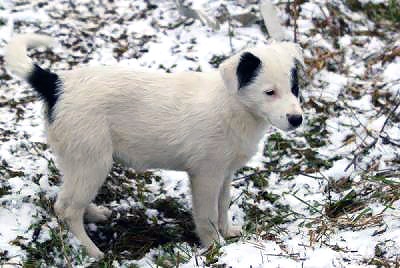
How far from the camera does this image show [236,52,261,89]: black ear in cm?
354

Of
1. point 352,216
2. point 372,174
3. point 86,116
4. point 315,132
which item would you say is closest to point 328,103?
point 315,132

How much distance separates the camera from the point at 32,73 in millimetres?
3639

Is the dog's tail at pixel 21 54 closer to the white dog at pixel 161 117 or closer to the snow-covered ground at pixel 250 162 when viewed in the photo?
the white dog at pixel 161 117

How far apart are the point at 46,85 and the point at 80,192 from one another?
0.67m

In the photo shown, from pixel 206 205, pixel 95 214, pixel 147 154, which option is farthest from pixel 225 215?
pixel 95 214

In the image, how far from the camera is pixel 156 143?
3.84m

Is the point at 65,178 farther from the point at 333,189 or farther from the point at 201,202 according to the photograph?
the point at 333,189

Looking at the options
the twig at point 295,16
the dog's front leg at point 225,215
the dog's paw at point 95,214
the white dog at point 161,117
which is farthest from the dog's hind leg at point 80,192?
the twig at point 295,16

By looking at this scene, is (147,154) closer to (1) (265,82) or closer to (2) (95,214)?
(2) (95,214)

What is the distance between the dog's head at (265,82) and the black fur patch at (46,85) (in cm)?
99

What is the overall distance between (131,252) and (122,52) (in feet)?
8.72

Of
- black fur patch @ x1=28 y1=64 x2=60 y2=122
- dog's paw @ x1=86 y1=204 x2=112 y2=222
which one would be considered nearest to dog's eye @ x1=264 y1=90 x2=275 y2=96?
black fur patch @ x1=28 y1=64 x2=60 y2=122

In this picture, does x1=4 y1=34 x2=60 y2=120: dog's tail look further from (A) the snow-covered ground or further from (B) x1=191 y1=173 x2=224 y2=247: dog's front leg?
(B) x1=191 y1=173 x2=224 y2=247: dog's front leg

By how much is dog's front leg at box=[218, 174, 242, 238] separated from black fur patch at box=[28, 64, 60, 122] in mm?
1250
